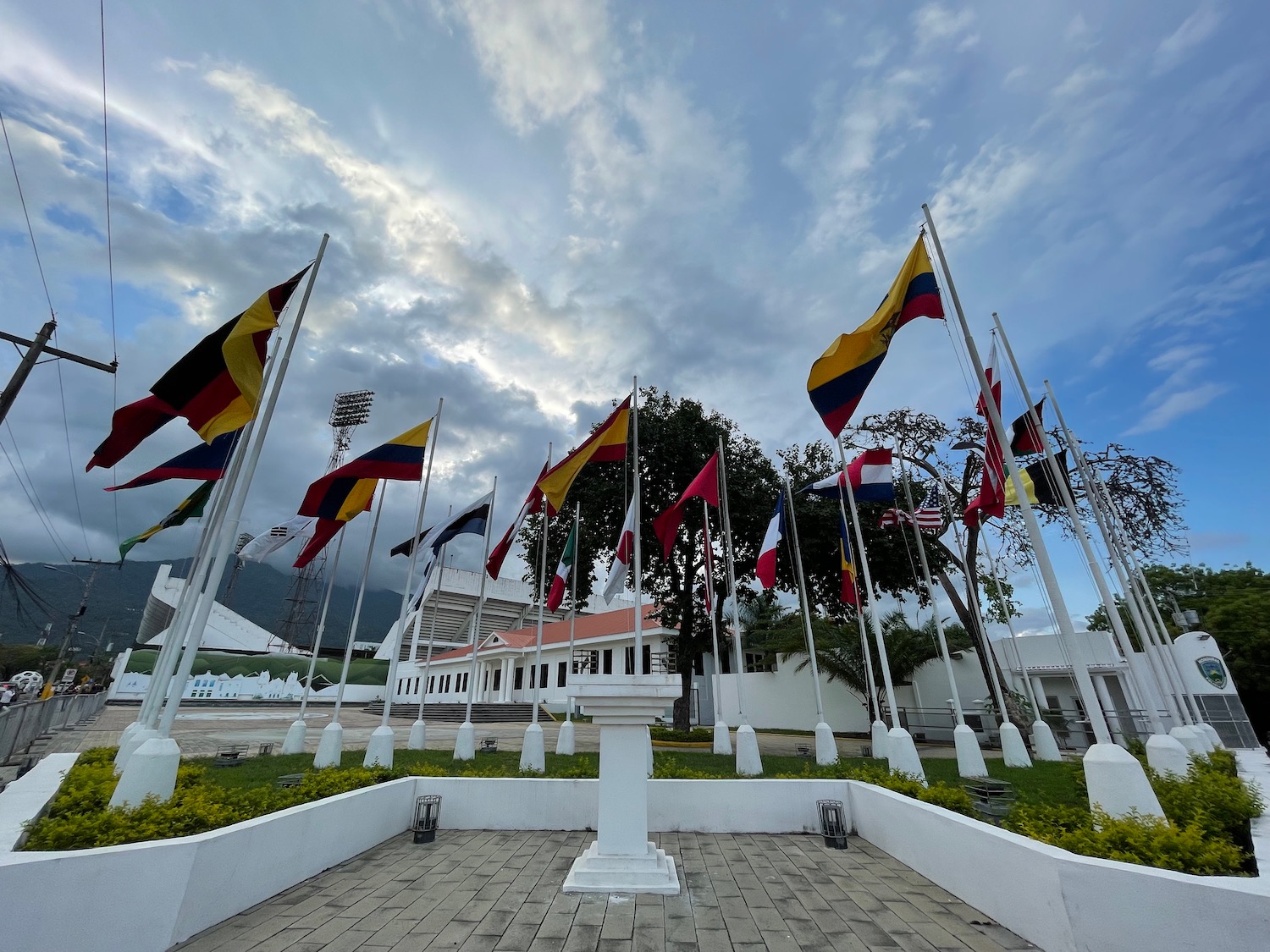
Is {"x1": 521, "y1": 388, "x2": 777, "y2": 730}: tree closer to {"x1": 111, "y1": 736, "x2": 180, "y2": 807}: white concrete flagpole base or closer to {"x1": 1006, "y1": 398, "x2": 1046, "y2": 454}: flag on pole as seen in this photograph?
{"x1": 1006, "y1": 398, "x2": 1046, "y2": 454}: flag on pole

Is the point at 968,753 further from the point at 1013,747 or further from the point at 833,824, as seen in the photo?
the point at 833,824

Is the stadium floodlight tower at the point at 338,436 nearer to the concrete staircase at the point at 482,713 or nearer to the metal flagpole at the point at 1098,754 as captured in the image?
the concrete staircase at the point at 482,713

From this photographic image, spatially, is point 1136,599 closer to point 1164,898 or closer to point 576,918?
point 1164,898

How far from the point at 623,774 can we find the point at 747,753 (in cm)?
658

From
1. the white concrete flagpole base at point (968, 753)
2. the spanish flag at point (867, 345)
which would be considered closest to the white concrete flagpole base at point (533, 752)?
the white concrete flagpole base at point (968, 753)

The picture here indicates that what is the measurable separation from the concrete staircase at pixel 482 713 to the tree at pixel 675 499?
1352cm

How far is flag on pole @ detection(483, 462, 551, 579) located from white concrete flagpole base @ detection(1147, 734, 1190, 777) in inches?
368

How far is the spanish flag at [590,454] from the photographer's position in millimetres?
9844

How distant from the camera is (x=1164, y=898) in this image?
11.6ft

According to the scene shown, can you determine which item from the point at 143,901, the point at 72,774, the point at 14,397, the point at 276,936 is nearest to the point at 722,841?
the point at 276,936

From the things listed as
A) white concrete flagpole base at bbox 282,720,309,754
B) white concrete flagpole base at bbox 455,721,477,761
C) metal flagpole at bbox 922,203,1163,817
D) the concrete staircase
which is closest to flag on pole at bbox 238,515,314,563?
white concrete flagpole base at bbox 455,721,477,761

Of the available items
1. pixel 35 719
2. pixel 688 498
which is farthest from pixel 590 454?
pixel 35 719

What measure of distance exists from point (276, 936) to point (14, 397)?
1237cm

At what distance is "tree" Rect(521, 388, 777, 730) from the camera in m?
19.8
